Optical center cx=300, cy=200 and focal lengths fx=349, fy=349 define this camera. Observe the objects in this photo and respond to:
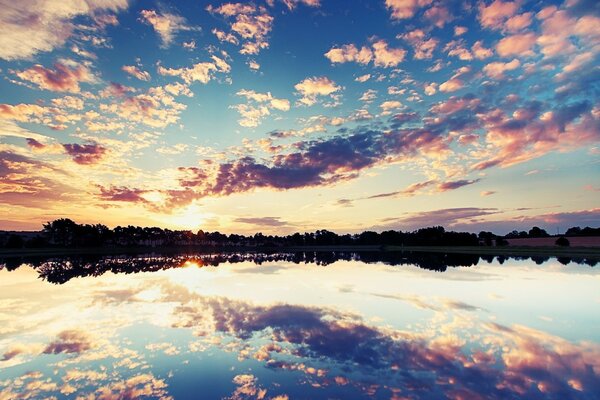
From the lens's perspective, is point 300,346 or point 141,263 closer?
point 300,346

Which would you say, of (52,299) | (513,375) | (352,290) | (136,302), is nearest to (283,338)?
(513,375)

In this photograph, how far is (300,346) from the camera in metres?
14.6

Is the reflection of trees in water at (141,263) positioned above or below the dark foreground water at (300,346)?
above

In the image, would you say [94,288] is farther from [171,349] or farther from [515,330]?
[515,330]

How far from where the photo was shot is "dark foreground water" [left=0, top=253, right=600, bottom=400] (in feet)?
34.9

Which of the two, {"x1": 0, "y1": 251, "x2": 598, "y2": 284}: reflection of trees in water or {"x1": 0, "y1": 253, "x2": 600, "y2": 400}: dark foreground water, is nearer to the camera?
{"x1": 0, "y1": 253, "x2": 600, "y2": 400}: dark foreground water

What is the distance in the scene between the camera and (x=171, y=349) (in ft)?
46.6

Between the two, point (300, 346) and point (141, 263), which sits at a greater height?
point (141, 263)

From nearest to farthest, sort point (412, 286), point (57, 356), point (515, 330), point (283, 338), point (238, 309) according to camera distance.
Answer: point (57, 356), point (283, 338), point (515, 330), point (238, 309), point (412, 286)

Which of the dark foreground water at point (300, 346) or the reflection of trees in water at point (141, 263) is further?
the reflection of trees in water at point (141, 263)

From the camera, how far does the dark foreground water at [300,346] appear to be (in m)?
10.6

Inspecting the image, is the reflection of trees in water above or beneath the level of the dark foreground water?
above

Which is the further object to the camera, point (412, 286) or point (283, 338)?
point (412, 286)

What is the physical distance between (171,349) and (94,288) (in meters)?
21.3
